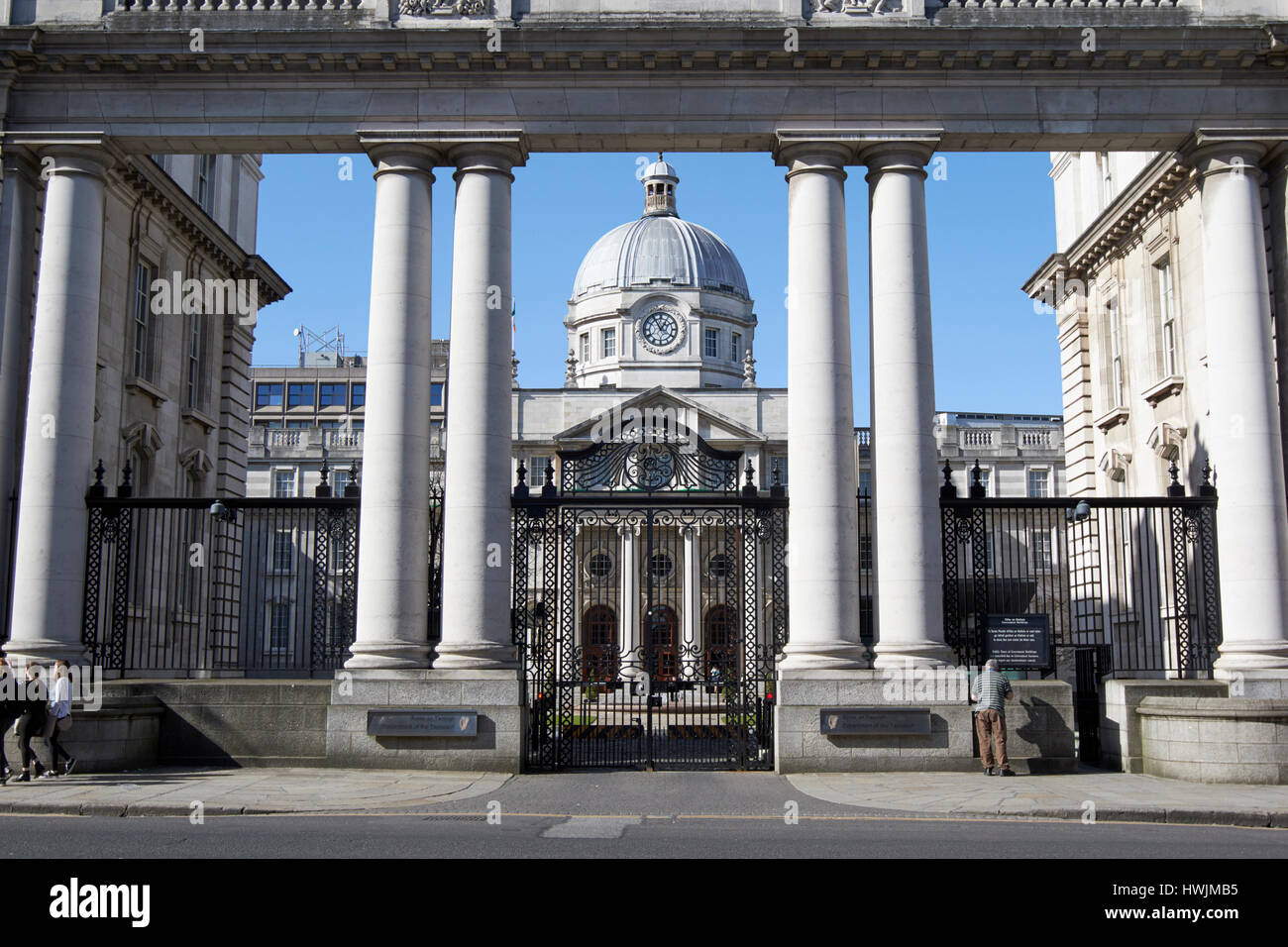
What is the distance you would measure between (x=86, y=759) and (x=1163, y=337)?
2232cm

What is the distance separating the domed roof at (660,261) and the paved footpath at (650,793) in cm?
8549

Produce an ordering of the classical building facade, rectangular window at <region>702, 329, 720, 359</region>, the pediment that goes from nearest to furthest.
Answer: the classical building facade → the pediment → rectangular window at <region>702, 329, 720, 359</region>

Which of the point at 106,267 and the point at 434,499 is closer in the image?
the point at 434,499

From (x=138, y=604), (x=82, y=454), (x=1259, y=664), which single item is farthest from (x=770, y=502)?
(x=138, y=604)

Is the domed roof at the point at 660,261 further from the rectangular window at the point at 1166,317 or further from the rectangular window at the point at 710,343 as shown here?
the rectangular window at the point at 1166,317

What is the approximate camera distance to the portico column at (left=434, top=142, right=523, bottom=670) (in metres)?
20.1

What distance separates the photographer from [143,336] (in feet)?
93.2

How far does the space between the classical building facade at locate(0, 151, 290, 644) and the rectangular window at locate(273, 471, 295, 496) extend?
3750 cm

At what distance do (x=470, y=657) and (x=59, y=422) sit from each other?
7.36 m

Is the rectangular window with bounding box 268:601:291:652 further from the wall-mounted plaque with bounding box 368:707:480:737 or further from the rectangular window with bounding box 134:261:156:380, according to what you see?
the rectangular window with bounding box 134:261:156:380

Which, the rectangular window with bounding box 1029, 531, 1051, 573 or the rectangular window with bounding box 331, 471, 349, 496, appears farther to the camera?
the rectangular window with bounding box 331, 471, 349, 496

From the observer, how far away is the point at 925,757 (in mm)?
19531

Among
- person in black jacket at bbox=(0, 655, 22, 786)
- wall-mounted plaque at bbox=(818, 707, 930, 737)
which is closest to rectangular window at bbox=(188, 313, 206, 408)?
person in black jacket at bbox=(0, 655, 22, 786)

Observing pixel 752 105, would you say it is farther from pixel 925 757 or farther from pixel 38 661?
pixel 38 661
